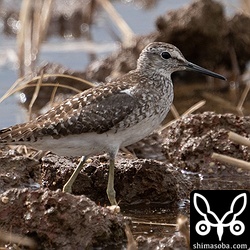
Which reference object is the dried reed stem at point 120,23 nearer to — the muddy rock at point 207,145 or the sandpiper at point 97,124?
the muddy rock at point 207,145

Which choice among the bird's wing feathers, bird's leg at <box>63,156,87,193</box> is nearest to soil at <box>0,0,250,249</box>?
bird's leg at <box>63,156,87,193</box>

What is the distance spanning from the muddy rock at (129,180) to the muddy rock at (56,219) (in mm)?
1402

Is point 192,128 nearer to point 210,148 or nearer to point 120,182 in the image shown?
point 210,148

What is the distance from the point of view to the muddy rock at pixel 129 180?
8633 millimetres

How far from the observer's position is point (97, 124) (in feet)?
26.7

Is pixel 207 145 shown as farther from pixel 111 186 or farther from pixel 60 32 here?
pixel 60 32

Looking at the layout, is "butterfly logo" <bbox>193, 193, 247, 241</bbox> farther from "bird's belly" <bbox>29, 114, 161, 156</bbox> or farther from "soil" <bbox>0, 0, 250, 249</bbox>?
"bird's belly" <bbox>29, 114, 161, 156</bbox>

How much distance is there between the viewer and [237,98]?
13094 millimetres

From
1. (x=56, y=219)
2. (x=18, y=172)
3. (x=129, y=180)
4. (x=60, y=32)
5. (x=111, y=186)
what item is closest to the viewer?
(x=56, y=219)

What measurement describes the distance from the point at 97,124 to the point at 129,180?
0.77 meters

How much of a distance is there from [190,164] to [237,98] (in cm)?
363

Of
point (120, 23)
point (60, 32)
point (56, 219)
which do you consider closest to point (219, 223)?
point (56, 219)

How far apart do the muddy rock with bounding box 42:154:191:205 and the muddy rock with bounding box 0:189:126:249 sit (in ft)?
4.60

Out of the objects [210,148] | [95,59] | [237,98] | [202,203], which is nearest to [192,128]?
[210,148]
